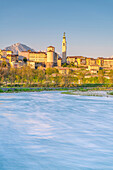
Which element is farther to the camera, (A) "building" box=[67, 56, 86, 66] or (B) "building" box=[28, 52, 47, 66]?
(A) "building" box=[67, 56, 86, 66]

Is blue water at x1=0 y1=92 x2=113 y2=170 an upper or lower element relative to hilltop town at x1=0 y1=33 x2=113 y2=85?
lower

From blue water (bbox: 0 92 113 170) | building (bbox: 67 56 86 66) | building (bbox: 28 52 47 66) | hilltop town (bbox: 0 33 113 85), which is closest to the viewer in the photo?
blue water (bbox: 0 92 113 170)

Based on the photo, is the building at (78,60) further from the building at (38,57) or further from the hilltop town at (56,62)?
the building at (38,57)

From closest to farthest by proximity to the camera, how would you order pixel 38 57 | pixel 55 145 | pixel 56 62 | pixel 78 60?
1. pixel 55 145
2. pixel 56 62
3. pixel 38 57
4. pixel 78 60

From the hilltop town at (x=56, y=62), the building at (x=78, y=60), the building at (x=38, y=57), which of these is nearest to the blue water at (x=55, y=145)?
the hilltop town at (x=56, y=62)

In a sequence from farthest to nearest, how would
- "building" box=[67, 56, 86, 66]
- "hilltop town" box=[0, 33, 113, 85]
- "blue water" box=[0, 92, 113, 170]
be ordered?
"building" box=[67, 56, 86, 66], "hilltop town" box=[0, 33, 113, 85], "blue water" box=[0, 92, 113, 170]

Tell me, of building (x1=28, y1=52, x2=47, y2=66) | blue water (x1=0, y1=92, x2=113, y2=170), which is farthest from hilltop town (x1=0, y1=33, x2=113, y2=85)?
blue water (x1=0, y1=92, x2=113, y2=170)

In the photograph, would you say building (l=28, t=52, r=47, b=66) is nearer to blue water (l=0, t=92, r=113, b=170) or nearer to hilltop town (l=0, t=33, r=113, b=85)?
hilltop town (l=0, t=33, r=113, b=85)

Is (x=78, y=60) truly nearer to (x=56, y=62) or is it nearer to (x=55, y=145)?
(x=56, y=62)

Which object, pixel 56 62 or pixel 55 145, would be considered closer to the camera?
pixel 55 145

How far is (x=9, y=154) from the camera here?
5.81 meters

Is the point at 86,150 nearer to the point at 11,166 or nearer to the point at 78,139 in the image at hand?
the point at 78,139

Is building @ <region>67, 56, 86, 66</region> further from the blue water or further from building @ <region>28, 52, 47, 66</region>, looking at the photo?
the blue water

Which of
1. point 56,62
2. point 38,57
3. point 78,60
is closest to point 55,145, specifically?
point 56,62
